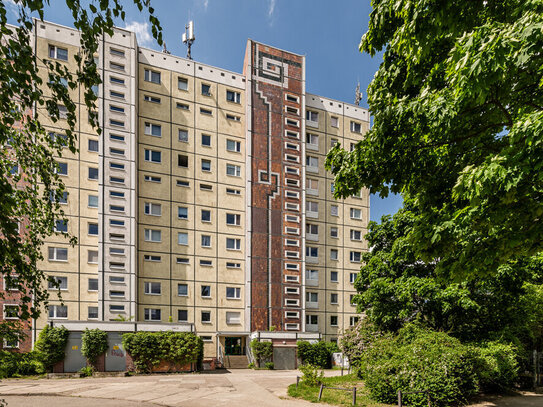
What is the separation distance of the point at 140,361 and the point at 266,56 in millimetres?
32078

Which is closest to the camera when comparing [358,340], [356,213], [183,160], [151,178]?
[358,340]

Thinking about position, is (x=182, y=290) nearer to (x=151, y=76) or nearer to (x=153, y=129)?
(x=153, y=129)

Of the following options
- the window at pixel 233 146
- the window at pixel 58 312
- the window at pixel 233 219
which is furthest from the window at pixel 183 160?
the window at pixel 58 312

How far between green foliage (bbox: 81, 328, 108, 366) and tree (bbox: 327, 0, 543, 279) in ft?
84.7

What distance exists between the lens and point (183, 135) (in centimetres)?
3691

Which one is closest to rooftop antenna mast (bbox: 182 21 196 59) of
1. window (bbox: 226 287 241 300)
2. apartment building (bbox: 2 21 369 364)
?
apartment building (bbox: 2 21 369 364)

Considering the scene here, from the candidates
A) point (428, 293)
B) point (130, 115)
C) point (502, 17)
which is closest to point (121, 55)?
point (130, 115)

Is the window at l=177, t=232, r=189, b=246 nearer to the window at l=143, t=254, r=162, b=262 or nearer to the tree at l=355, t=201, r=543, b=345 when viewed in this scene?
the window at l=143, t=254, r=162, b=262

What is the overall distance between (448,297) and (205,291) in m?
24.6

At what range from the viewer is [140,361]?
2780 centimetres

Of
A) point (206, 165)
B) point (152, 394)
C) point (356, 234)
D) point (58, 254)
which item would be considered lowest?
point (152, 394)

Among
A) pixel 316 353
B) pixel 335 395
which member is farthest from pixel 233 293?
pixel 335 395

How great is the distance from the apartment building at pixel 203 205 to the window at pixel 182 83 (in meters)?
0.21

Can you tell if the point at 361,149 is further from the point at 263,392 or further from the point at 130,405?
the point at 263,392
